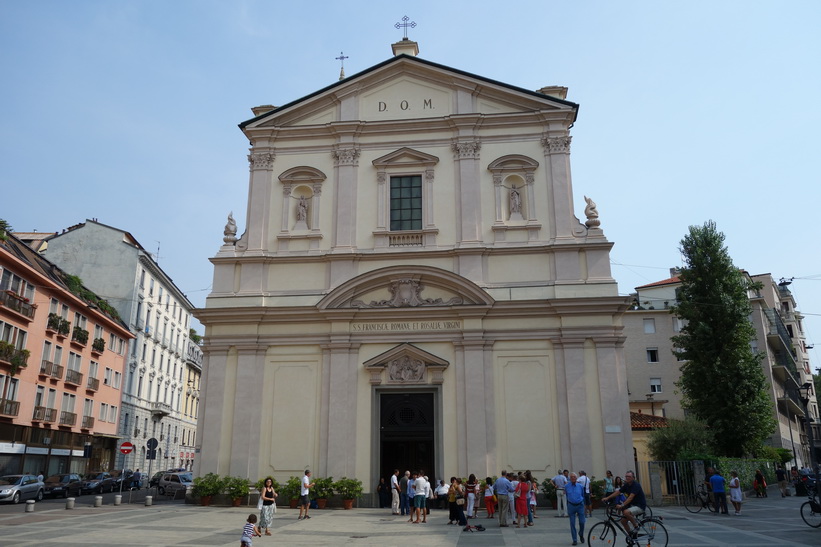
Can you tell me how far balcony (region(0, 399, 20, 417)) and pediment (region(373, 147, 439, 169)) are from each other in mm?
21370

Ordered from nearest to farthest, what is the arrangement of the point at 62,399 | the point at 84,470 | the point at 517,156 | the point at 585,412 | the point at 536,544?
the point at 536,544, the point at 585,412, the point at 517,156, the point at 62,399, the point at 84,470

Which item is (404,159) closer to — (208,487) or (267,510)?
(208,487)

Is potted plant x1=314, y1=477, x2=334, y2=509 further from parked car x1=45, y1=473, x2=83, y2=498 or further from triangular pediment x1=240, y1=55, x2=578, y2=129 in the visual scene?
parked car x1=45, y1=473, x2=83, y2=498

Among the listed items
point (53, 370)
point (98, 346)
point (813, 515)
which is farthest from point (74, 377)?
point (813, 515)

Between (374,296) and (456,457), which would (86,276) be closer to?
(374,296)

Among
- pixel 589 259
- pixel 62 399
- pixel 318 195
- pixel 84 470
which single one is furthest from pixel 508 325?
pixel 84 470

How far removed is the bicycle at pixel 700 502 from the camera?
21.0 m

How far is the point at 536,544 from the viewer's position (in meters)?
13.3

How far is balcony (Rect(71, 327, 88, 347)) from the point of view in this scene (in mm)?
37562

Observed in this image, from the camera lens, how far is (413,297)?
23.0 m

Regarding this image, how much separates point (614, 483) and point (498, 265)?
27.2ft

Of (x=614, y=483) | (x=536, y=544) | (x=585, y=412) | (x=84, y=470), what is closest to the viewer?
(x=536, y=544)

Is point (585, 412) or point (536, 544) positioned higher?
point (585, 412)

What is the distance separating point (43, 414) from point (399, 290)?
75.0ft
